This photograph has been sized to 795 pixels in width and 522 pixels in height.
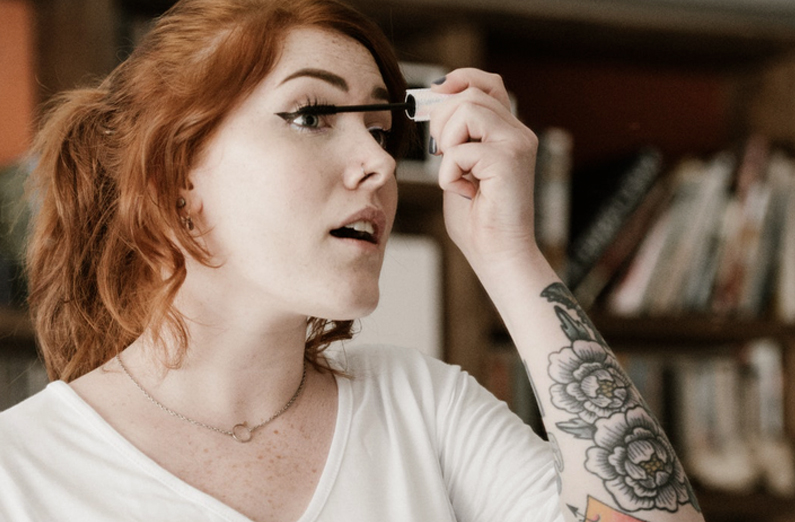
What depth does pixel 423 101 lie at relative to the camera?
100 cm

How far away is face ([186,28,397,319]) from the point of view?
95cm

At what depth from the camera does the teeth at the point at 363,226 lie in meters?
0.98

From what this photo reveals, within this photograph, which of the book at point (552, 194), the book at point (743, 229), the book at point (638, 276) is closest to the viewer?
the book at point (552, 194)

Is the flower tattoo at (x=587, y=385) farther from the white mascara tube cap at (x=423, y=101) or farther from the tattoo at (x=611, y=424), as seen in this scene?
the white mascara tube cap at (x=423, y=101)

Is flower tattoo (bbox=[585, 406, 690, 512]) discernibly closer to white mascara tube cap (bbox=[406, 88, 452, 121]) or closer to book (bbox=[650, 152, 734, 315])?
white mascara tube cap (bbox=[406, 88, 452, 121])

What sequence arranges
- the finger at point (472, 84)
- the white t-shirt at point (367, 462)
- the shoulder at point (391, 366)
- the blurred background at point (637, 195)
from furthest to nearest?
the blurred background at point (637, 195)
the shoulder at point (391, 366)
the finger at point (472, 84)
the white t-shirt at point (367, 462)

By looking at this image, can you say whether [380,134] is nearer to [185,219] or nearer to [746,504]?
[185,219]

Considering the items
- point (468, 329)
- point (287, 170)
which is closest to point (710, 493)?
point (468, 329)

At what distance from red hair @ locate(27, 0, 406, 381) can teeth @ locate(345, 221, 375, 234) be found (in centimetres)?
17

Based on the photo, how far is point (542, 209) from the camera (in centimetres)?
204

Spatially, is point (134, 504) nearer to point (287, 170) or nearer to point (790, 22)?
point (287, 170)

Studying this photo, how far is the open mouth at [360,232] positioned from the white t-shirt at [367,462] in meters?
0.22

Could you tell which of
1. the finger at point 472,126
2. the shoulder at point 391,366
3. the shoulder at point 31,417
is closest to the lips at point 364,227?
the finger at point 472,126

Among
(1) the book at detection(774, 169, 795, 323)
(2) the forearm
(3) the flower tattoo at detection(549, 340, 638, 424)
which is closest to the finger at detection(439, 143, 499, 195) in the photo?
(2) the forearm
